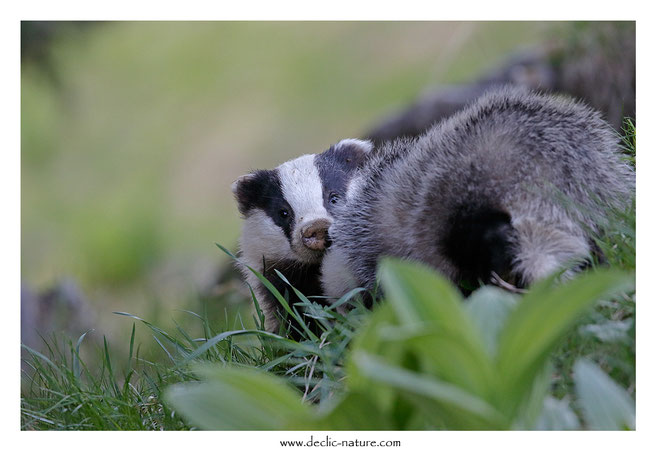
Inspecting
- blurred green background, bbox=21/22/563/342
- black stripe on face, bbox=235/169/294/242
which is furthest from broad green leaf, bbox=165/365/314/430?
blurred green background, bbox=21/22/563/342

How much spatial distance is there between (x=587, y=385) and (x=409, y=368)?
351mm

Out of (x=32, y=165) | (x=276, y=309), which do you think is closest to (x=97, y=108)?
(x=32, y=165)

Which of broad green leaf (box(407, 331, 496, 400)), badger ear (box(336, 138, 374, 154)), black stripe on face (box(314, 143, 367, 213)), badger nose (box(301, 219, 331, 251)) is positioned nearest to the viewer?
broad green leaf (box(407, 331, 496, 400))

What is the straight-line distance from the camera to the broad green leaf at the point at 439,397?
4.14 ft

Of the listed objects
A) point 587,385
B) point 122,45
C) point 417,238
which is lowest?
point 587,385

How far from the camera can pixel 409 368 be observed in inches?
59.9

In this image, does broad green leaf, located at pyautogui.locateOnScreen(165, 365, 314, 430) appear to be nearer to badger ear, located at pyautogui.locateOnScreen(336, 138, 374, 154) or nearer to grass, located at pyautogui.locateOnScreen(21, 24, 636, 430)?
grass, located at pyautogui.locateOnScreen(21, 24, 636, 430)

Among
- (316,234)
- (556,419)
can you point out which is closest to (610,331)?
(556,419)

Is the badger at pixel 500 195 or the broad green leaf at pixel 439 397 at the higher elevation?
the badger at pixel 500 195

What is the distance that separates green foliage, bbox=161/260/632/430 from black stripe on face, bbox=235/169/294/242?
1663mm

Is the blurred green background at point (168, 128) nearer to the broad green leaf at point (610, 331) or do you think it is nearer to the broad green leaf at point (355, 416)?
the broad green leaf at point (610, 331)

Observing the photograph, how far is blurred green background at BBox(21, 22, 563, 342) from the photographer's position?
6625 mm

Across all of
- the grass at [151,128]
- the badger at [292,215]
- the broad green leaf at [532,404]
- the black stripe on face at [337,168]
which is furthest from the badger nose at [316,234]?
the broad green leaf at [532,404]
